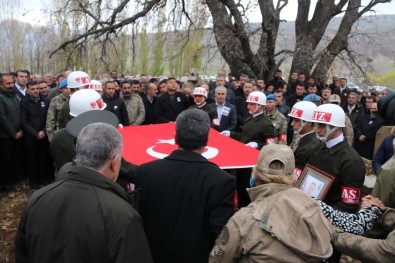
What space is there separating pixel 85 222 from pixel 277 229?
890 mm

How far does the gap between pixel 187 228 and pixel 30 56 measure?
93.9 ft

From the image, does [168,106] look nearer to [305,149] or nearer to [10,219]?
[10,219]

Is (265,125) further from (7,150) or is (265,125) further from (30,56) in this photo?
(30,56)

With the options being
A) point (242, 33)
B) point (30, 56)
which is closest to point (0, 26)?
point (30, 56)

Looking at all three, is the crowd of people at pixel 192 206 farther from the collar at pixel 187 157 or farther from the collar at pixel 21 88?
the collar at pixel 21 88

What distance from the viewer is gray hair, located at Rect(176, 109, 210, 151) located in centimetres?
226

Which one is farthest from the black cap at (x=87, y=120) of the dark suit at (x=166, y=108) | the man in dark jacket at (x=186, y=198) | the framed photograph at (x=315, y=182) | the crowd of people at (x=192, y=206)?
the dark suit at (x=166, y=108)

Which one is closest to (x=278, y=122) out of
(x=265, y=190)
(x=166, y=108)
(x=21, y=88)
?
(x=166, y=108)

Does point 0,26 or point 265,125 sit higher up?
point 0,26

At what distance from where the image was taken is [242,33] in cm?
1128

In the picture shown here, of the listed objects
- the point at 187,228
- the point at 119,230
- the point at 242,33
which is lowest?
the point at 187,228

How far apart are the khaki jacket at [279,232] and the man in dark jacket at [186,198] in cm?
29

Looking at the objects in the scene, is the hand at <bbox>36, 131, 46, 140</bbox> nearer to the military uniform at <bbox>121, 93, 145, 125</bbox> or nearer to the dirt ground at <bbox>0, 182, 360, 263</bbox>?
the dirt ground at <bbox>0, 182, 360, 263</bbox>

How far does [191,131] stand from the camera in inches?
88.9
